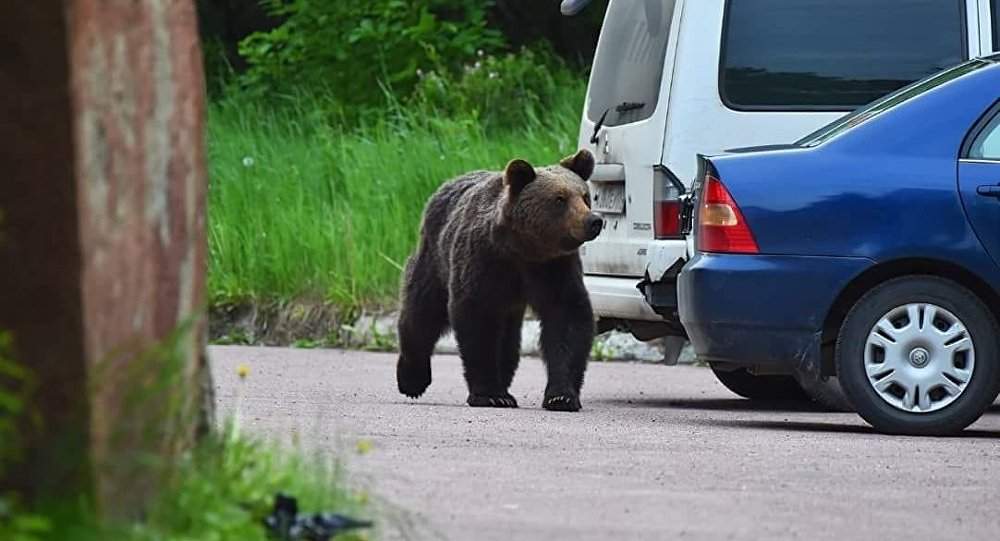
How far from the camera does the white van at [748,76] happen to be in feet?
37.2

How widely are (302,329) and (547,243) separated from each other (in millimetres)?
5908

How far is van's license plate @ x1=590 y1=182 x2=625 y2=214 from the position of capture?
39.0 feet

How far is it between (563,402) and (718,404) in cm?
173

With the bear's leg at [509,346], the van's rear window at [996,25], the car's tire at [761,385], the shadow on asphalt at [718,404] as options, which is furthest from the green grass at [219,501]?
the car's tire at [761,385]

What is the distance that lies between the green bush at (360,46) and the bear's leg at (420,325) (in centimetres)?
1060

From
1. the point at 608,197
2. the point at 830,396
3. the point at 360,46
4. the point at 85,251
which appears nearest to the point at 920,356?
the point at 830,396

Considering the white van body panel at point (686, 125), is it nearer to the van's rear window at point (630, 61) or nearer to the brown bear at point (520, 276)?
the van's rear window at point (630, 61)

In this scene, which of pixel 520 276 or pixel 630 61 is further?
pixel 630 61

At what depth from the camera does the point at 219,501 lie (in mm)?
4918

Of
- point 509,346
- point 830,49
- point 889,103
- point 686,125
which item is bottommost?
point 509,346

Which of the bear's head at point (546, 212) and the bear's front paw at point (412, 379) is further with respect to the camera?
the bear's front paw at point (412, 379)

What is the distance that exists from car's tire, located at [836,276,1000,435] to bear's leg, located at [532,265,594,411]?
5.17 feet

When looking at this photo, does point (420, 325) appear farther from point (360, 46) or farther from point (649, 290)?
point (360, 46)

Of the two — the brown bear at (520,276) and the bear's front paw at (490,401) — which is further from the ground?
the brown bear at (520,276)
